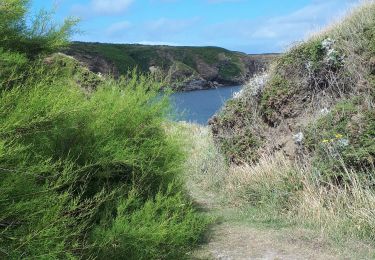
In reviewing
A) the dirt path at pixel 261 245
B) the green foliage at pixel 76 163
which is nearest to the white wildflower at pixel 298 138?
the dirt path at pixel 261 245

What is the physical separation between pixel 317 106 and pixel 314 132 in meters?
1.59

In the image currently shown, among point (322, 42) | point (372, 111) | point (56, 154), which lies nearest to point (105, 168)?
point (56, 154)

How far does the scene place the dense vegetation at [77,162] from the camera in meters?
5.00

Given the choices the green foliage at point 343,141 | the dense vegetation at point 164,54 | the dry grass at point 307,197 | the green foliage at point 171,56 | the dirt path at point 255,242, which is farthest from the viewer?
the dense vegetation at point 164,54

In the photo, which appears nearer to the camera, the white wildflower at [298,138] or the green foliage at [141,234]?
the green foliage at [141,234]

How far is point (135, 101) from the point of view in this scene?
296 inches

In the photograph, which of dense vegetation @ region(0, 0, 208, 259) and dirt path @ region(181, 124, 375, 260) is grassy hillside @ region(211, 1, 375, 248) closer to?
dirt path @ region(181, 124, 375, 260)

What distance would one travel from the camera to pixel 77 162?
20.5 feet

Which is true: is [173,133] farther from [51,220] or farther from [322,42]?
[322,42]

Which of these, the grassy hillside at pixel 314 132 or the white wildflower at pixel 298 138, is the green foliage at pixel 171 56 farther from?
→ the white wildflower at pixel 298 138

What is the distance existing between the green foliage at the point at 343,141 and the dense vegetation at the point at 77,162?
2.44 meters

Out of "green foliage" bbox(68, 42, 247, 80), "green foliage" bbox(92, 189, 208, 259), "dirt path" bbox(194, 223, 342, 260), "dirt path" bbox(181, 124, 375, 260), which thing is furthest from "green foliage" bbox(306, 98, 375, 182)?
"green foliage" bbox(68, 42, 247, 80)

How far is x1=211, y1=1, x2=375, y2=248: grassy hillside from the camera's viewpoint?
8.14m

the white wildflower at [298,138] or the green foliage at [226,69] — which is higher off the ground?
the green foliage at [226,69]
